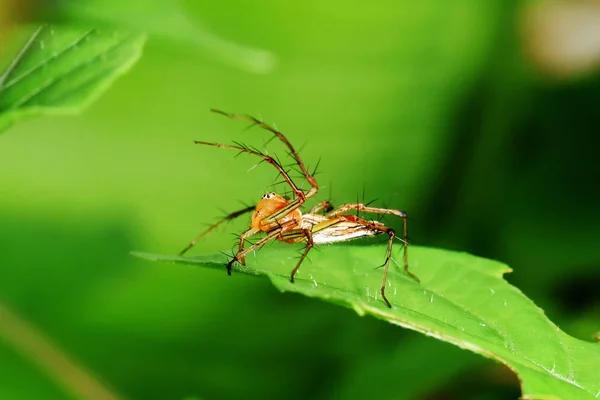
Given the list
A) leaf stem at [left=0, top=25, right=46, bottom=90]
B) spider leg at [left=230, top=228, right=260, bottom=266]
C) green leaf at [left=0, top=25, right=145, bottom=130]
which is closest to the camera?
green leaf at [left=0, top=25, right=145, bottom=130]

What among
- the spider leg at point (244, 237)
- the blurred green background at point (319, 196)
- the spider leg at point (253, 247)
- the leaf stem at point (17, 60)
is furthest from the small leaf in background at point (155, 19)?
the blurred green background at point (319, 196)

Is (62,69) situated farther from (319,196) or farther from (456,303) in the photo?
(319,196)

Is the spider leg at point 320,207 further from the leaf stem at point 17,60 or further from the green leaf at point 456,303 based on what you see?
the leaf stem at point 17,60

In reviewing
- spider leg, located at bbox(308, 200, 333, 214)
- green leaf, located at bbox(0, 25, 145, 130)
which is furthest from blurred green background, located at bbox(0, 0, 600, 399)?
green leaf, located at bbox(0, 25, 145, 130)

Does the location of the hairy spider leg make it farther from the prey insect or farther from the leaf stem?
the leaf stem

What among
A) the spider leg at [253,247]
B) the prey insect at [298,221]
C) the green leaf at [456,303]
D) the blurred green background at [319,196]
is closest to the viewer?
the green leaf at [456,303]

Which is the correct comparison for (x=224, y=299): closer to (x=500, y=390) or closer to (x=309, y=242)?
(x=500, y=390)
